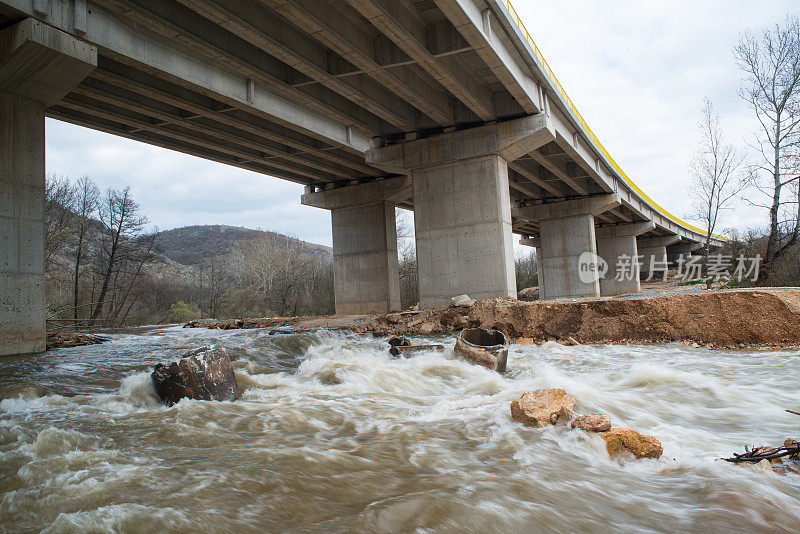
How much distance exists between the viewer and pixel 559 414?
4.81 metres

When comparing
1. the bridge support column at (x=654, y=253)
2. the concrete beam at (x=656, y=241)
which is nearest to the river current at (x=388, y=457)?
the concrete beam at (x=656, y=241)

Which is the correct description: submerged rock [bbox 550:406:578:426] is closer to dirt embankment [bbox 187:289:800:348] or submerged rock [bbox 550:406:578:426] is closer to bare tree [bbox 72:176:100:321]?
dirt embankment [bbox 187:289:800:348]

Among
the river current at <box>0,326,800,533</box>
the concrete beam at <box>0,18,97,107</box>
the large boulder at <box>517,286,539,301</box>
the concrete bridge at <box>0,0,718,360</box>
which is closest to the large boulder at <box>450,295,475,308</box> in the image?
the concrete bridge at <box>0,0,718,360</box>

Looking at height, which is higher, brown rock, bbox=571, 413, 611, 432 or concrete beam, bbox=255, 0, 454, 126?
concrete beam, bbox=255, 0, 454, 126

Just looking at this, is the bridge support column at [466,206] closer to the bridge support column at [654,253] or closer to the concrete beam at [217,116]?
the concrete beam at [217,116]

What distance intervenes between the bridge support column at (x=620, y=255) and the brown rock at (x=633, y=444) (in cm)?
4343

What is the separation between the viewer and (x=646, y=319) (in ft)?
39.2

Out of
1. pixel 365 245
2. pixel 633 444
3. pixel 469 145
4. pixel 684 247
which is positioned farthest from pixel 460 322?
pixel 684 247

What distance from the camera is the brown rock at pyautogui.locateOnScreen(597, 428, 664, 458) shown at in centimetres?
389

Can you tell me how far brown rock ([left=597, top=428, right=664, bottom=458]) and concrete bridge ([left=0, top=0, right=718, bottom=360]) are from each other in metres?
A: 9.75

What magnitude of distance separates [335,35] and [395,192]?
46.2ft

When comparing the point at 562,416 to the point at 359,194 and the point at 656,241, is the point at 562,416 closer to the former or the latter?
the point at 359,194

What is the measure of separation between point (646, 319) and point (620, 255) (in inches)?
1478

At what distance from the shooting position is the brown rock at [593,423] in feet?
13.9
